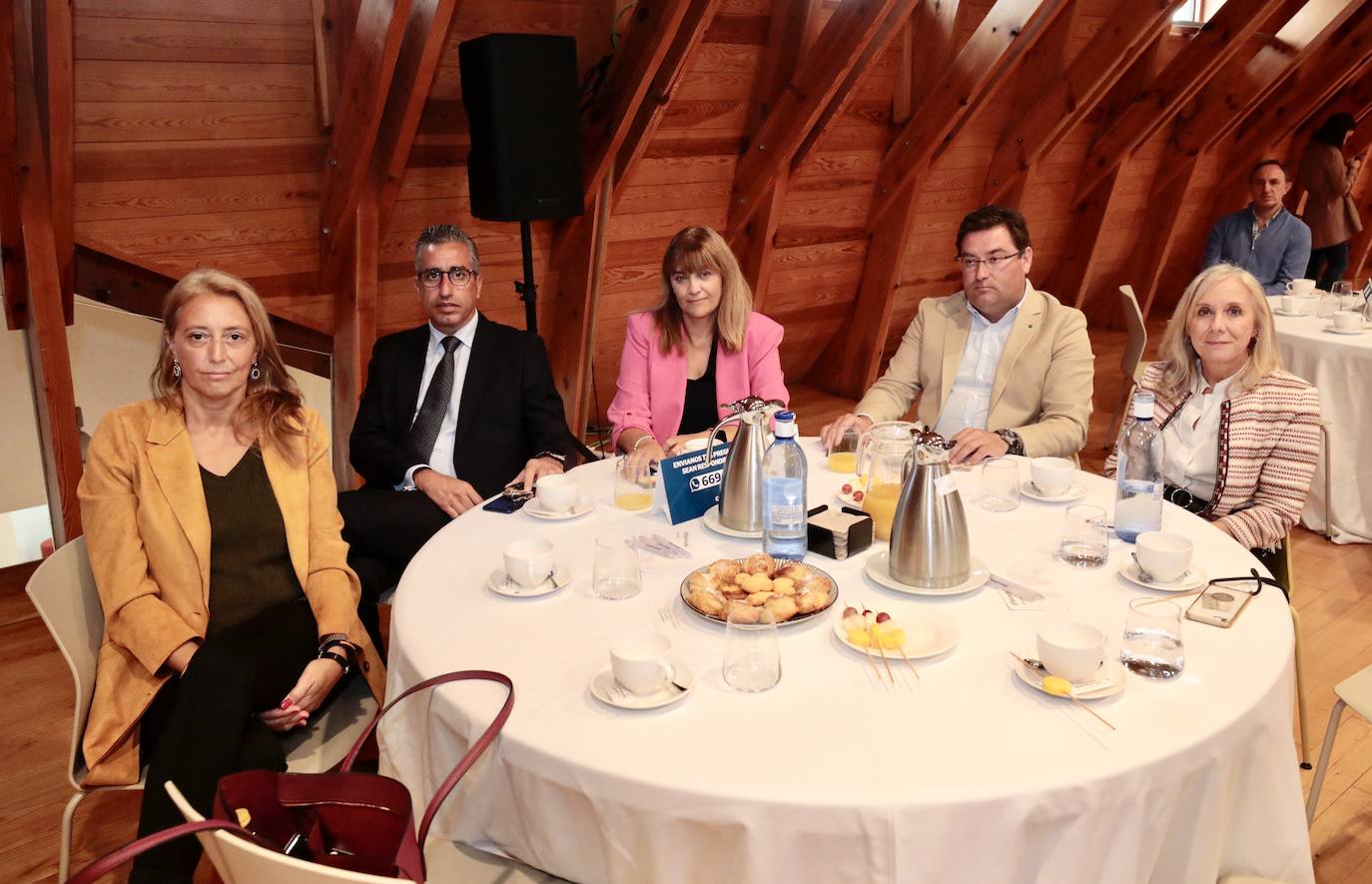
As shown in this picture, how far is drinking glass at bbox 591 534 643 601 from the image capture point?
176 cm

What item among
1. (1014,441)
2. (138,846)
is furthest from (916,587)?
(138,846)

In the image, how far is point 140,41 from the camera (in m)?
3.20

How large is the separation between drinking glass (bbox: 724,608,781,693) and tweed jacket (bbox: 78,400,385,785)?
892mm

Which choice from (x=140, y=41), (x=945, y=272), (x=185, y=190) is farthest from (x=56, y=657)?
(x=945, y=272)

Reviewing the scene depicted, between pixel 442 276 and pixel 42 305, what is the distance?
133cm

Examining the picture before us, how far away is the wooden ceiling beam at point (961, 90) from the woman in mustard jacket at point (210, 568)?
12.5 feet

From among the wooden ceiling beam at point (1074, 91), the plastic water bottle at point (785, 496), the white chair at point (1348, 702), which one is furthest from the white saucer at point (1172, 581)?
the wooden ceiling beam at point (1074, 91)

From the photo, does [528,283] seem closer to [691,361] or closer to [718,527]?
[691,361]

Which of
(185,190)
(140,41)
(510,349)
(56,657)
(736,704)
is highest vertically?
(140,41)

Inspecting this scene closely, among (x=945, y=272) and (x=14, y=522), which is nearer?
(x=14, y=522)

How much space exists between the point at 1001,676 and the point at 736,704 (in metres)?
0.38

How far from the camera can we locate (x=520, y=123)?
3502 mm

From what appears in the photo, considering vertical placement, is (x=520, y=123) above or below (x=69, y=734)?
above

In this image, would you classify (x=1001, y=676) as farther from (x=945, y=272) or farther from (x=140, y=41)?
(x=945, y=272)
